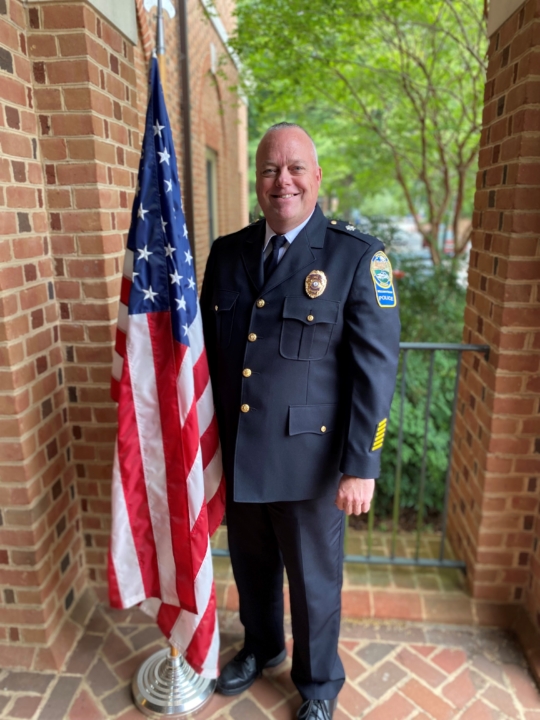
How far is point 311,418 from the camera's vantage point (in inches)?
64.3

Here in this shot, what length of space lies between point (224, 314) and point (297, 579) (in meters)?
0.93

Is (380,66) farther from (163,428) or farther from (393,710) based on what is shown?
(393,710)

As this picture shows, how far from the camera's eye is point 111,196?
80.0 inches

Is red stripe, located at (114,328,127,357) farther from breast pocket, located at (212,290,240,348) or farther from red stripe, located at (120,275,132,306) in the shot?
breast pocket, located at (212,290,240,348)

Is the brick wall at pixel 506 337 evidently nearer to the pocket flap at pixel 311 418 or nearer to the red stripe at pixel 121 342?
the pocket flap at pixel 311 418

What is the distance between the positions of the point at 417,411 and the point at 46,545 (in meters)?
2.76

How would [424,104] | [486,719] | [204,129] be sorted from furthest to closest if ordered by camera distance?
[204,129]
[424,104]
[486,719]

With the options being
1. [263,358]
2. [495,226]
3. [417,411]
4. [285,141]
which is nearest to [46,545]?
[263,358]

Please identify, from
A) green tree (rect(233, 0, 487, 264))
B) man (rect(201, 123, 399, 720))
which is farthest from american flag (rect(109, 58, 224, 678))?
green tree (rect(233, 0, 487, 264))

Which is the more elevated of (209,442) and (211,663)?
(209,442)

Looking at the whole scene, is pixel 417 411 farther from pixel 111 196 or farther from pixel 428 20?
pixel 428 20

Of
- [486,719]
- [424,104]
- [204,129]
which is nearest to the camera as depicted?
[486,719]

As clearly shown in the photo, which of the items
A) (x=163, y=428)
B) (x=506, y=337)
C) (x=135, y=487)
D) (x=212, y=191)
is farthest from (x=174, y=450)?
(x=212, y=191)

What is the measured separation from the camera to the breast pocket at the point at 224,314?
67.6 inches
